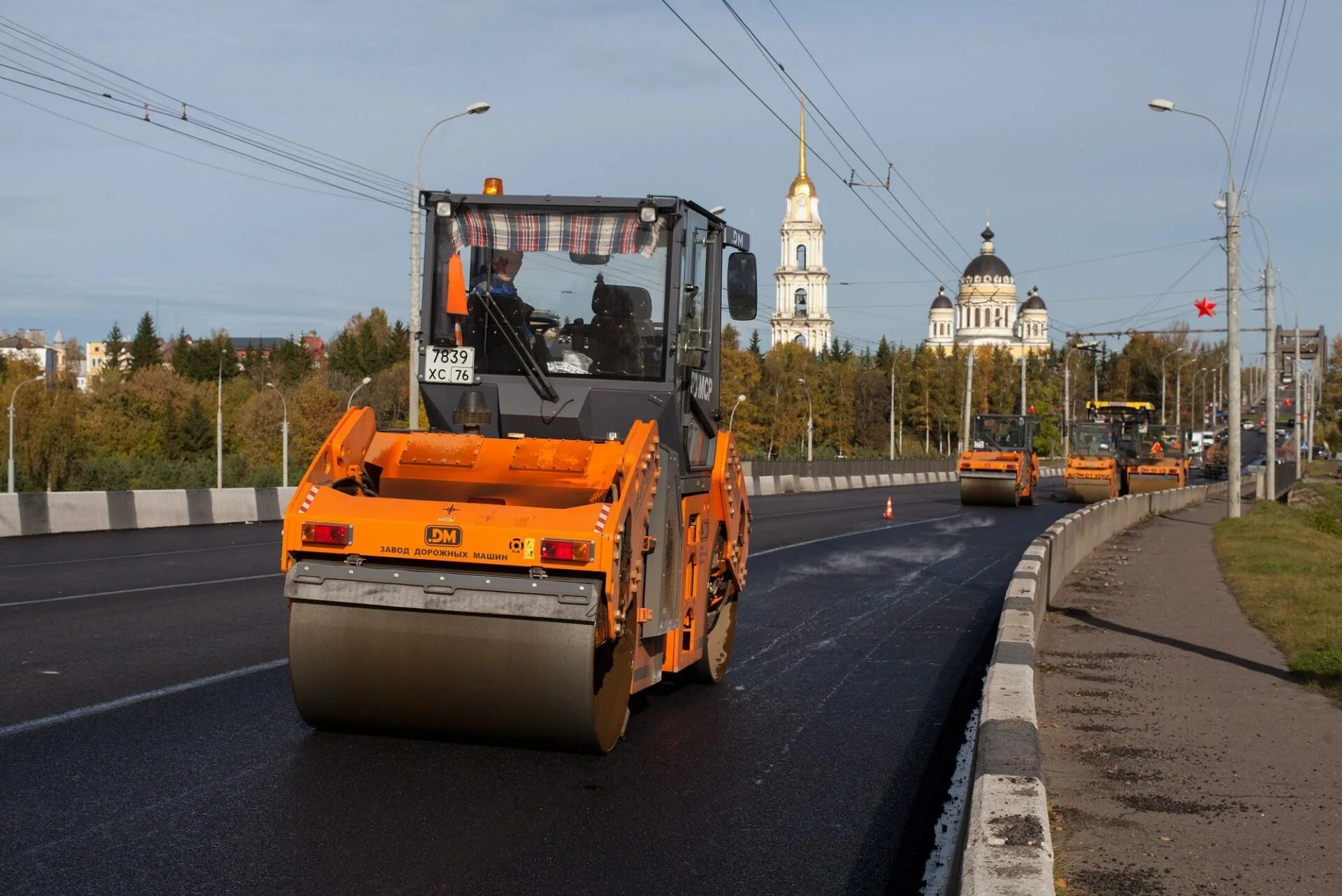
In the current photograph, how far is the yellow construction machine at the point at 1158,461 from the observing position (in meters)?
50.2

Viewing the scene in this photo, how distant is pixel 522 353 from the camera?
833 cm

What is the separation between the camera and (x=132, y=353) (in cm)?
14338

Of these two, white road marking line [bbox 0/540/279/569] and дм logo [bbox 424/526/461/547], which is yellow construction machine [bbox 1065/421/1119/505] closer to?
white road marking line [bbox 0/540/279/569]

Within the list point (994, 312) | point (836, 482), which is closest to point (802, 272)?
point (994, 312)

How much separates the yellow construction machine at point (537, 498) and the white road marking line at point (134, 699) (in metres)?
1.44

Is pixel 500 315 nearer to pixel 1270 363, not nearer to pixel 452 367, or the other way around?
pixel 452 367

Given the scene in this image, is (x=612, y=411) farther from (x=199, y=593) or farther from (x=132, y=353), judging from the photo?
(x=132, y=353)

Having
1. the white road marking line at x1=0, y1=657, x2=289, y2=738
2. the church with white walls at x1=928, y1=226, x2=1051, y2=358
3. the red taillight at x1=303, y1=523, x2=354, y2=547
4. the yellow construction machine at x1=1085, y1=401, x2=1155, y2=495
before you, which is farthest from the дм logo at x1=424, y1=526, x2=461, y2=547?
the church with white walls at x1=928, y1=226, x2=1051, y2=358

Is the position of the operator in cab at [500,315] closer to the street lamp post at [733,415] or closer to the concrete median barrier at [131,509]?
the street lamp post at [733,415]

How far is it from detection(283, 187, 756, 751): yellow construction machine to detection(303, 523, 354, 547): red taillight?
0.03 ft

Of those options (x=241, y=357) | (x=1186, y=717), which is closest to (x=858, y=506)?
(x=1186, y=717)

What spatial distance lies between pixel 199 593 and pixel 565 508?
8.08 metres

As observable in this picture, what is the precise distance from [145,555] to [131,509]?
5.74 meters

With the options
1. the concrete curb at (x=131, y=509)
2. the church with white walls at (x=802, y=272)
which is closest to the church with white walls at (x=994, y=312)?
the church with white walls at (x=802, y=272)
